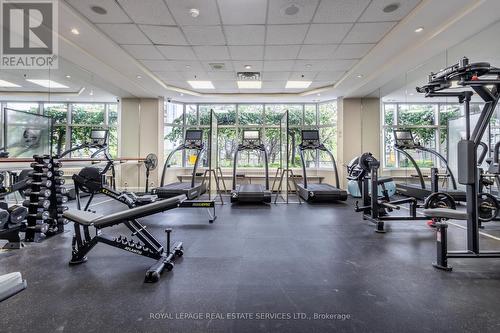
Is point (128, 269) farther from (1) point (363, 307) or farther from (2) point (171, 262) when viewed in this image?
(1) point (363, 307)

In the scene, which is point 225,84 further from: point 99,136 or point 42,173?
point 42,173

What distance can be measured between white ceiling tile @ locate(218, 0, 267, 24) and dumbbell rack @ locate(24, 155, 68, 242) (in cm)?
355

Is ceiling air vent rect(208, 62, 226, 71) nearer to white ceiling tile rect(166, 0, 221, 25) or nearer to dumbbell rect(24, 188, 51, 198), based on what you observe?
white ceiling tile rect(166, 0, 221, 25)

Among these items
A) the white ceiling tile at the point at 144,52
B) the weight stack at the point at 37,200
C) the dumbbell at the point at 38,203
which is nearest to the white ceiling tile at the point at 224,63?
the white ceiling tile at the point at 144,52

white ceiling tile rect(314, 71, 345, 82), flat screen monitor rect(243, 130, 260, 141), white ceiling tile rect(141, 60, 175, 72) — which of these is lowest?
flat screen monitor rect(243, 130, 260, 141)

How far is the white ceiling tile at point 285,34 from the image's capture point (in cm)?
396

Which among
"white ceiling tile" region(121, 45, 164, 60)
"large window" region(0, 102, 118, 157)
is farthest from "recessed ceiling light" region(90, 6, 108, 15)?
"large window" region(0, 102, 118, 157)

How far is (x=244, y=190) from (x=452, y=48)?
5373 millimetres

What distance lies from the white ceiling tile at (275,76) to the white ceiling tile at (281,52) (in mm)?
891

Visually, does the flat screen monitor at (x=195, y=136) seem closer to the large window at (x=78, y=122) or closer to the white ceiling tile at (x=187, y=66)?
the white ceiling tile at (x=187, y=66)

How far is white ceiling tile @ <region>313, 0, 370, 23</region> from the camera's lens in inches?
131

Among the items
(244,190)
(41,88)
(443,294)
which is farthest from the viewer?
(244,190)

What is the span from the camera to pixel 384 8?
3434 millimetres

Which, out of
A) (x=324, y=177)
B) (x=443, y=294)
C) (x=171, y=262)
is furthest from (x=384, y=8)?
(x=324, y=177)
